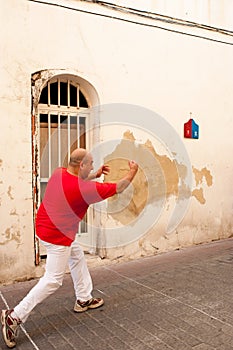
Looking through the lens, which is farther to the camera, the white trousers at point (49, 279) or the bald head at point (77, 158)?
the bald head at point (77, 158)

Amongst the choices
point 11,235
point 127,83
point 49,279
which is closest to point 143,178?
point 127,83

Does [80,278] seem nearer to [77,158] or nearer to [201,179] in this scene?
[77,158]

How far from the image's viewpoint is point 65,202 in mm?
3439

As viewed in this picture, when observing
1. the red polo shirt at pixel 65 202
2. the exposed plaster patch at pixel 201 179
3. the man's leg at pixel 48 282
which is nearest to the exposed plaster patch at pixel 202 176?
the exposed plaster patch at pixel 201 179

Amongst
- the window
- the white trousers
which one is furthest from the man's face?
the window

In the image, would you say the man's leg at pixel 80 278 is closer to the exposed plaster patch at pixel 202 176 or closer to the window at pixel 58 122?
the window at pixel 58 122

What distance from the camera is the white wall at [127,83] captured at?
4.91 m

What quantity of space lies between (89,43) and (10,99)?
151 cm

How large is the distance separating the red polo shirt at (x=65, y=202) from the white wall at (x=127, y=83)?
1.64 meters

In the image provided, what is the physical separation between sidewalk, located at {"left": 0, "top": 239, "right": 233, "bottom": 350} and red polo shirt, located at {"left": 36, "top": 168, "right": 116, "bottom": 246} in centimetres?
89

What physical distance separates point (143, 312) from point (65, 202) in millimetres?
1493

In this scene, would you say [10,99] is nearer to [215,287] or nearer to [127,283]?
[127,283]

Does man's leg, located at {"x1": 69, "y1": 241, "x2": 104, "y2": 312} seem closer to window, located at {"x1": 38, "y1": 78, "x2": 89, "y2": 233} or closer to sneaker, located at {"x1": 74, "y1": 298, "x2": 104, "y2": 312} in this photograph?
sneaker, located at {"x1": 74, "y1": 298, "x2": 104, "y2": 312}

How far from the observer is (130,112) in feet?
19.5
